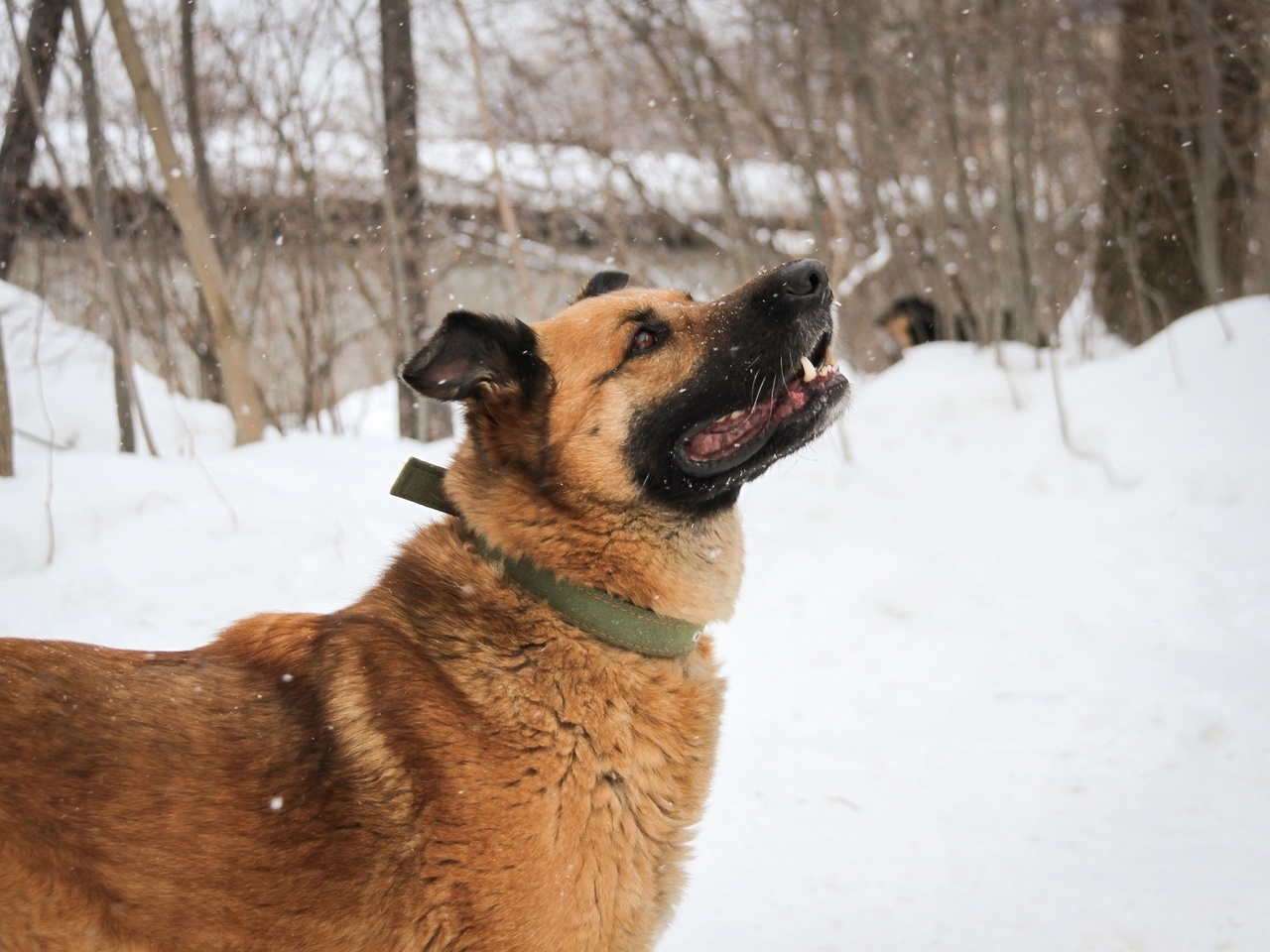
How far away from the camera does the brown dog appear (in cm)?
172

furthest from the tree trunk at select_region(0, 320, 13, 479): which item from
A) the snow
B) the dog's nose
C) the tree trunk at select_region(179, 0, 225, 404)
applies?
the dog's nose

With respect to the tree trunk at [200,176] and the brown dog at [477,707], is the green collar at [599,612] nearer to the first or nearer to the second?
the brown dog at [477,707]

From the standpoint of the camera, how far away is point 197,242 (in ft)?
22.2

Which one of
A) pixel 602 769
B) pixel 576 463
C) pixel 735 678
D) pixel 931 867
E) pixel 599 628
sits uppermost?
pixel 576 463

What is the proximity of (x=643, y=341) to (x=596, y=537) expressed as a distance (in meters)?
0.60

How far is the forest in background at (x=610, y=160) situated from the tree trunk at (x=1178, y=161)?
0.03 metres

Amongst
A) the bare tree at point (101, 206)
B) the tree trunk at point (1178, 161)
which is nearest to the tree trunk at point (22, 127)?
the bare tree at point (101, 206)

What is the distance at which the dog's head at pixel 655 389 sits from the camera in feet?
7.91

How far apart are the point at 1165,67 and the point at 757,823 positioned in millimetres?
7635

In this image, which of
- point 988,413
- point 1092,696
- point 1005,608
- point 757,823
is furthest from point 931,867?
point 988,413

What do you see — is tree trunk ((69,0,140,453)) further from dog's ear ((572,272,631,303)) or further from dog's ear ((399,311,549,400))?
dog's ear ((399,311,549,400))

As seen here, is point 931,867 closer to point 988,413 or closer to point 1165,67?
point 988,413

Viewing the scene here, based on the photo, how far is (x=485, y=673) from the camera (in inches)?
85.0

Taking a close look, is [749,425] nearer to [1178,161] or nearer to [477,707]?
[477,707]
